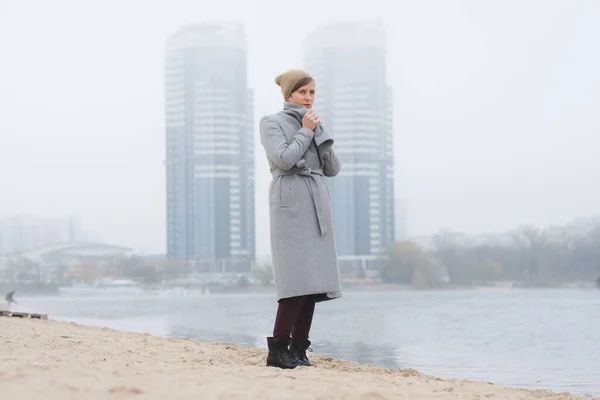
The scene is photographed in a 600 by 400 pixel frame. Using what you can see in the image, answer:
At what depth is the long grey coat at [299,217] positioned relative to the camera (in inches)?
110

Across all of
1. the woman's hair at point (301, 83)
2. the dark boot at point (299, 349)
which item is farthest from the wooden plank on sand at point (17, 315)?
the woman's hair at point (301, 83)

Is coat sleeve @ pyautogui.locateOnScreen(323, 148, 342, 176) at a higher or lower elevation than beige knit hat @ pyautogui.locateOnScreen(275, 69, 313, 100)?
lower

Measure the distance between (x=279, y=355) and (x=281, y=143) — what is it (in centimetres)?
64

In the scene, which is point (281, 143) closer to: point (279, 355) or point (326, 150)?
Result: point (326, 150)

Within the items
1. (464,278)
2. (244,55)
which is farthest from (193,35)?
(464,278)

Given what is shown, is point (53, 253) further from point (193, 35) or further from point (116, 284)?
point (193, 35)

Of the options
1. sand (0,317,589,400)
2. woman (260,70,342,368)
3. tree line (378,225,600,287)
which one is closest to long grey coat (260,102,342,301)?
woman (260,70,342,368)

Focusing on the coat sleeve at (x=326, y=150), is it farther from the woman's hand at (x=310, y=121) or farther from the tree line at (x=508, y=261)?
the tree line at (x=508, y=261)

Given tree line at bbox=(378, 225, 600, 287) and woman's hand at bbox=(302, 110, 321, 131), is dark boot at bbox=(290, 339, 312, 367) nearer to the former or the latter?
woman's hand at bbox=(302, 110, 321, 131)

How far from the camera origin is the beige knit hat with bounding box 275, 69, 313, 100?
295cm

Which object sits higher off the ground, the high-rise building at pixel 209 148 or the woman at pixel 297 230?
the high-rise building at pixel 209 148

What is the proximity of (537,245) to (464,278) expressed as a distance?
4020mm

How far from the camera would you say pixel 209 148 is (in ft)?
193

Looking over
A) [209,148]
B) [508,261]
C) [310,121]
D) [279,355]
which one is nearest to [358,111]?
[209,148]
